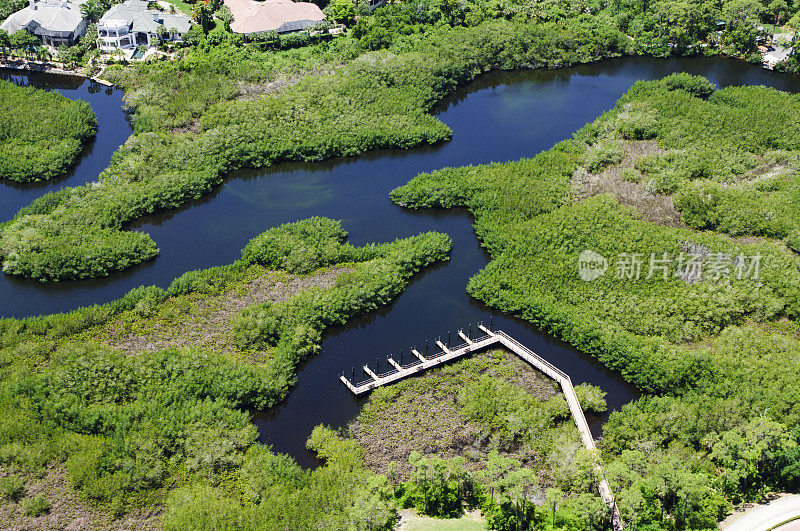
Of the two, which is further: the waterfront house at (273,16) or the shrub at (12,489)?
the waterfront house at (273,16)

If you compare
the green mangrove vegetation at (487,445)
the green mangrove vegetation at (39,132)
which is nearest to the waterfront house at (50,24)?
the green mangrove vegetation at (39,132)

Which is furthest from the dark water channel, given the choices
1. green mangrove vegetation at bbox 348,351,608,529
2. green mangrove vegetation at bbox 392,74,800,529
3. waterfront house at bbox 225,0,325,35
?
waterfront house at bbox 225,0,325,35

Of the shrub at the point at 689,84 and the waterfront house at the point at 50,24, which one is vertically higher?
the waterfront house at the point at 50,24

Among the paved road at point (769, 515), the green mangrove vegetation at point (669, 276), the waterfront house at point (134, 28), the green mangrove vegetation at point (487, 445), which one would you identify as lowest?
the paved road at point (769, 515)

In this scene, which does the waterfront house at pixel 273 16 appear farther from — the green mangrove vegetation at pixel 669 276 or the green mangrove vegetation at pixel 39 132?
the green mangrove vegetation at pixel 669 276

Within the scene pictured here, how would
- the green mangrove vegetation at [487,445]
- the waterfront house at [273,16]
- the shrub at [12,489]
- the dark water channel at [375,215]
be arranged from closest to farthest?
the shrub at [12,489] → the green mangrove vegetation at [487,445] → the dark water channel at [375,215] → the waterfront house at [273,16]

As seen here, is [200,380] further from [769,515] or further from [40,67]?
[40,67]

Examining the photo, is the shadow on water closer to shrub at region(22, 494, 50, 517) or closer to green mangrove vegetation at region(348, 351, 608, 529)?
shrub at region(22, 494, 50, 517)
